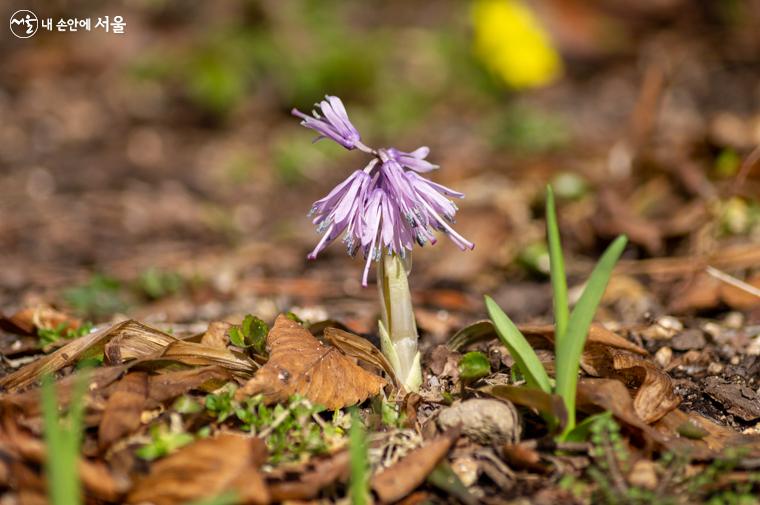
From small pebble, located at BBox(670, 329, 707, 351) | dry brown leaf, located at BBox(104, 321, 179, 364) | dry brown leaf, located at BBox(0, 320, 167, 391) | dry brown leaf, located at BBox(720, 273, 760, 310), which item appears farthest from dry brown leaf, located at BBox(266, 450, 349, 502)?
dry brown leaf, located at BBox(720, 273, 760, 310)

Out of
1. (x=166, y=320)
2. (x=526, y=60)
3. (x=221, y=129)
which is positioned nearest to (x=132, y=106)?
(x=221, y=129)

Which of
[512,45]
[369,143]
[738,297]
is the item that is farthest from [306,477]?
[512,45]

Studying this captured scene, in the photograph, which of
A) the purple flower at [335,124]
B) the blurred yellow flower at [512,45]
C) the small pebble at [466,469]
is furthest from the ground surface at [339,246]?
the purple flower at [335,124]

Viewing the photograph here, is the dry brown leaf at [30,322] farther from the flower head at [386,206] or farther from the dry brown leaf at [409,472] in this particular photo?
the dry brown leaf at [409,472]

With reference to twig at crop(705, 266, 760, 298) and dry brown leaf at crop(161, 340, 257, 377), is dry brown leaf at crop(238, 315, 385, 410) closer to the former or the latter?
dry brown leaf at crop(161, 340, 257, 377)

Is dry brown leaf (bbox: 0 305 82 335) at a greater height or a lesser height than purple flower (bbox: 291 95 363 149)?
lesser

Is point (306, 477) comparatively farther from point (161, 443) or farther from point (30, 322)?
point (30, 322)

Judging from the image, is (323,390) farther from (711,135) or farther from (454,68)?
(454,68)
